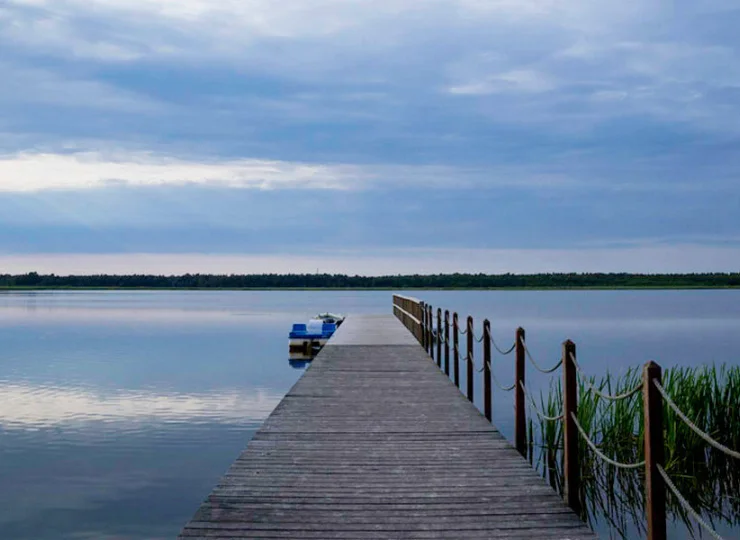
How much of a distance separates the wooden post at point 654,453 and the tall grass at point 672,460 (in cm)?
372

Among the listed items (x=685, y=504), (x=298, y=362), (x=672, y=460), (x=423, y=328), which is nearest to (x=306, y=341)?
(x=298, y=362)

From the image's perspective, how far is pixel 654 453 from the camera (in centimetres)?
459

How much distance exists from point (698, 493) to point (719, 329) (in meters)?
40.2

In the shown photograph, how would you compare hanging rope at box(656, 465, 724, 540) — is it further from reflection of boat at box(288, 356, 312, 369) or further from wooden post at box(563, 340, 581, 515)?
reflection of boat at box(288, 356, 312, 369)

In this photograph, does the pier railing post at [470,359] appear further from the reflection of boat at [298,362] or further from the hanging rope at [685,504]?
the reflection of boat at [298,362]

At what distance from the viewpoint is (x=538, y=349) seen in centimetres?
3291

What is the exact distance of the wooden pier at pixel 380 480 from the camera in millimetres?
5004

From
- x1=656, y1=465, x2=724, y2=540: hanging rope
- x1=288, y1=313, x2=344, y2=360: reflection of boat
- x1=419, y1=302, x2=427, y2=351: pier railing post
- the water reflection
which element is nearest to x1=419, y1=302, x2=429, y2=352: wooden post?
x1=419, y1=302, x2=427, y2=351: pier railing post

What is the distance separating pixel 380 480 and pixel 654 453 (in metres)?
2.27

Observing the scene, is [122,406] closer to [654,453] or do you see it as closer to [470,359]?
[470,359]

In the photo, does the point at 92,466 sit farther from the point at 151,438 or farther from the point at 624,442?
the point at 624,442

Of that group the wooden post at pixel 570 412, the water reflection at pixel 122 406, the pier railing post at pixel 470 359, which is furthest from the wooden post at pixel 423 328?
the wooden post at pixel 570 412

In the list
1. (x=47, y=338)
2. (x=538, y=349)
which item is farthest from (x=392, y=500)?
(x=47, y=338)

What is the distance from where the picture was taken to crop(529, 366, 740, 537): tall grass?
28.2 ft
